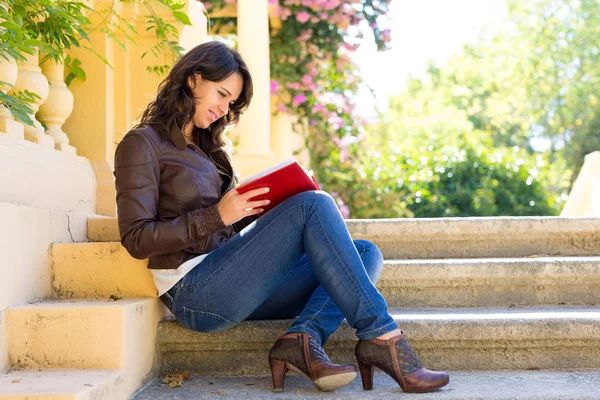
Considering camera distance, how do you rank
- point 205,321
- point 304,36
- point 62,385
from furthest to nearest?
point 304,36 < point 205,321 < point 62,385

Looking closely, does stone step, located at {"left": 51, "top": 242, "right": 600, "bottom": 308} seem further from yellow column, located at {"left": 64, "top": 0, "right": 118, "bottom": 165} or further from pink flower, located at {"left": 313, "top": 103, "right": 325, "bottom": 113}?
pink flower, located at {"left": 313, "top": 103, "right": 325, "bottom": 113}

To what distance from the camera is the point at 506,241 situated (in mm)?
3090

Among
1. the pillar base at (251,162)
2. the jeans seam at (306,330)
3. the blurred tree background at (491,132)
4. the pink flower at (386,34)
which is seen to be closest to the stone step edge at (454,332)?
the jeans seam at (306,330)

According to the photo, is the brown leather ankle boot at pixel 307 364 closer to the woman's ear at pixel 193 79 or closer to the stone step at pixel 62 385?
the stone step at pixel 62 385


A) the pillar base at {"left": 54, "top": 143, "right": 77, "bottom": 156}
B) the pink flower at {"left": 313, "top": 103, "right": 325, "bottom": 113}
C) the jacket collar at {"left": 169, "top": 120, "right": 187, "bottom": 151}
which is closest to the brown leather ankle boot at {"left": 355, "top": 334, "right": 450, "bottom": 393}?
the jacket collar at {"left": 169, "top": 120, "right": 187, "bottom": 151}

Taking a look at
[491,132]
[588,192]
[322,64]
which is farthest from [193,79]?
[491,132]

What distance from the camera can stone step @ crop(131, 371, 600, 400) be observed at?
2035 mm

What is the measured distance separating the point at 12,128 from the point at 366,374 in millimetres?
1423

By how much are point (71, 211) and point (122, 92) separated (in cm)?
72

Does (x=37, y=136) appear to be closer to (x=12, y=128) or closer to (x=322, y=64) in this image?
(x=12, y=128)

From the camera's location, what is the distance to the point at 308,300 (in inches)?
91.5

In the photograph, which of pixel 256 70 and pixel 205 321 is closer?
pixel 205 321

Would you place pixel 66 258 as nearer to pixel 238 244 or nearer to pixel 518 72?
pixel 238 244

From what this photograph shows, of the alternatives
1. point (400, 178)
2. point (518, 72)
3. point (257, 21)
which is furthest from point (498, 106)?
point (257, 21)
